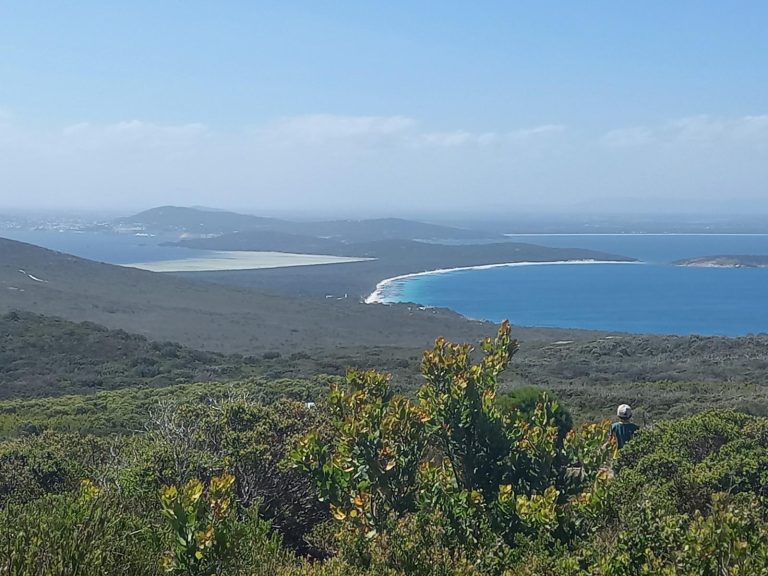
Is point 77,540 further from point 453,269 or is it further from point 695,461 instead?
point 453,269

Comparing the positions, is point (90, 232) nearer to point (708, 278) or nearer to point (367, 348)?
point (708, 278)

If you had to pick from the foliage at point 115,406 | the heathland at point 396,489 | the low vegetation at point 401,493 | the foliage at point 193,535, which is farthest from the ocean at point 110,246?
the foliage at point 193,535

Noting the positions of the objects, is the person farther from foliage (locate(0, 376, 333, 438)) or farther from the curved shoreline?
the curved shoreline

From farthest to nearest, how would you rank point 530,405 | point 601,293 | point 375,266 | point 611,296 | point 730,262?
point 730,262, point 375,266, point 601,293, point 611,296, point 530,405

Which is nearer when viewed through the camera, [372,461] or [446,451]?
[372,461]

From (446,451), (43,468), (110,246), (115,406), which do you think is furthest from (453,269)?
(446,451)

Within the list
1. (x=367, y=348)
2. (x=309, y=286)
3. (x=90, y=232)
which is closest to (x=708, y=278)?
(x=309, y=286)
